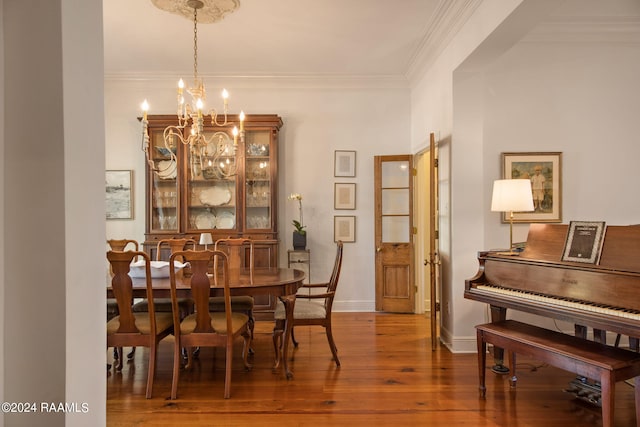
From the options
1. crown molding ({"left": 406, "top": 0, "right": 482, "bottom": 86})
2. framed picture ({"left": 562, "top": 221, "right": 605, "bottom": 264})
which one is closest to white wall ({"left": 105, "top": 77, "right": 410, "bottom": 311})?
crown molding ({"left": 406, "top": 0, "right": 482, "bottom": 86})

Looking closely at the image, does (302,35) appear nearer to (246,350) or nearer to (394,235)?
(394,235)

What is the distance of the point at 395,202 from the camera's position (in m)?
5.03

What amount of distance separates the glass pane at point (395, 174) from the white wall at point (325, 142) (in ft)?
0.85

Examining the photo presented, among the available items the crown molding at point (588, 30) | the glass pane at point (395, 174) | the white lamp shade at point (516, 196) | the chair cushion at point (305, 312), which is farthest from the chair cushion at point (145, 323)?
the crown molding at point (588, 30)

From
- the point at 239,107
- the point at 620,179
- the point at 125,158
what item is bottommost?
the point at 620,179

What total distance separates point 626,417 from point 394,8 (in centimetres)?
342

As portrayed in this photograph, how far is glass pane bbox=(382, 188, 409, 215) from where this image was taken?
499 centimetres

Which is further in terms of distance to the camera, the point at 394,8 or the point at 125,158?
the point at 125,158

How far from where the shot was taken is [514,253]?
3059 mm

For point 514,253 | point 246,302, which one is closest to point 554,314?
point 514,253

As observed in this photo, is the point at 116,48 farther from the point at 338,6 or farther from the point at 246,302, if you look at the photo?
the point at 246,302

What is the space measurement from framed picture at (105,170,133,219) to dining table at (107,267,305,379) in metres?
2.30

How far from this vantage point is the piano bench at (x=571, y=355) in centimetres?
207

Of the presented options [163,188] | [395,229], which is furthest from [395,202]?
[163,188]
